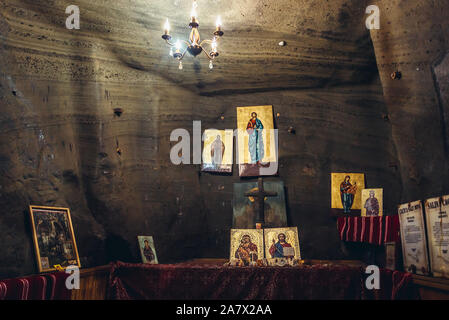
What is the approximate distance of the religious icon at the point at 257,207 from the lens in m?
5.70

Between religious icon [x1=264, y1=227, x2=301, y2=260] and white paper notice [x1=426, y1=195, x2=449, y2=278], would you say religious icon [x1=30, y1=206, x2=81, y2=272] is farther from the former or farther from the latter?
white paper notice [x1=426, y1=195, x2=449, y2=278]

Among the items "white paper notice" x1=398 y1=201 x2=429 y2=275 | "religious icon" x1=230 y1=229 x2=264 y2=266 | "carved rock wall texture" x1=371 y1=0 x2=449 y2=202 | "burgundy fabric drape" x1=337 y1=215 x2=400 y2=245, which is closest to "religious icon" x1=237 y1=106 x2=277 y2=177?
"religious icon" x1=230 y1=229 x2=264 y2=266

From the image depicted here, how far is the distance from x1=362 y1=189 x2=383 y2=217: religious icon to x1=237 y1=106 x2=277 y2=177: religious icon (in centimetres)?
144

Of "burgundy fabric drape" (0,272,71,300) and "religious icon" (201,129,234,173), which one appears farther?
"religious icon" (201,129,234,173)

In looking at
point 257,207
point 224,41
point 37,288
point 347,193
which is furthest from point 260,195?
point 37,288

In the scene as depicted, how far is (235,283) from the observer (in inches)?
184

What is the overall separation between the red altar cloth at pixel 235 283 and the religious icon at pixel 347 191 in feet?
4.62

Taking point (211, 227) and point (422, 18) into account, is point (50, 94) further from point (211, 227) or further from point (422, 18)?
point (422, 18)

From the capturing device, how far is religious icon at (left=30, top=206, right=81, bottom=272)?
12.8ft

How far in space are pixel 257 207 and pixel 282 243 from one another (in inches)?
28.4

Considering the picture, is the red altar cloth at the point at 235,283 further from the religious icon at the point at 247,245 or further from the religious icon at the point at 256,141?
the religious icon at the point at 256,141

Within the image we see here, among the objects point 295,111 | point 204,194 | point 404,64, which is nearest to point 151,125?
point 204,194

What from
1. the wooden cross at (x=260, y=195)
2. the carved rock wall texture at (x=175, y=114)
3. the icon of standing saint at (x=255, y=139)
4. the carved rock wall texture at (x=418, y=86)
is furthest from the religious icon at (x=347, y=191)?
the icon of standing saint at (x=255, y=139)
